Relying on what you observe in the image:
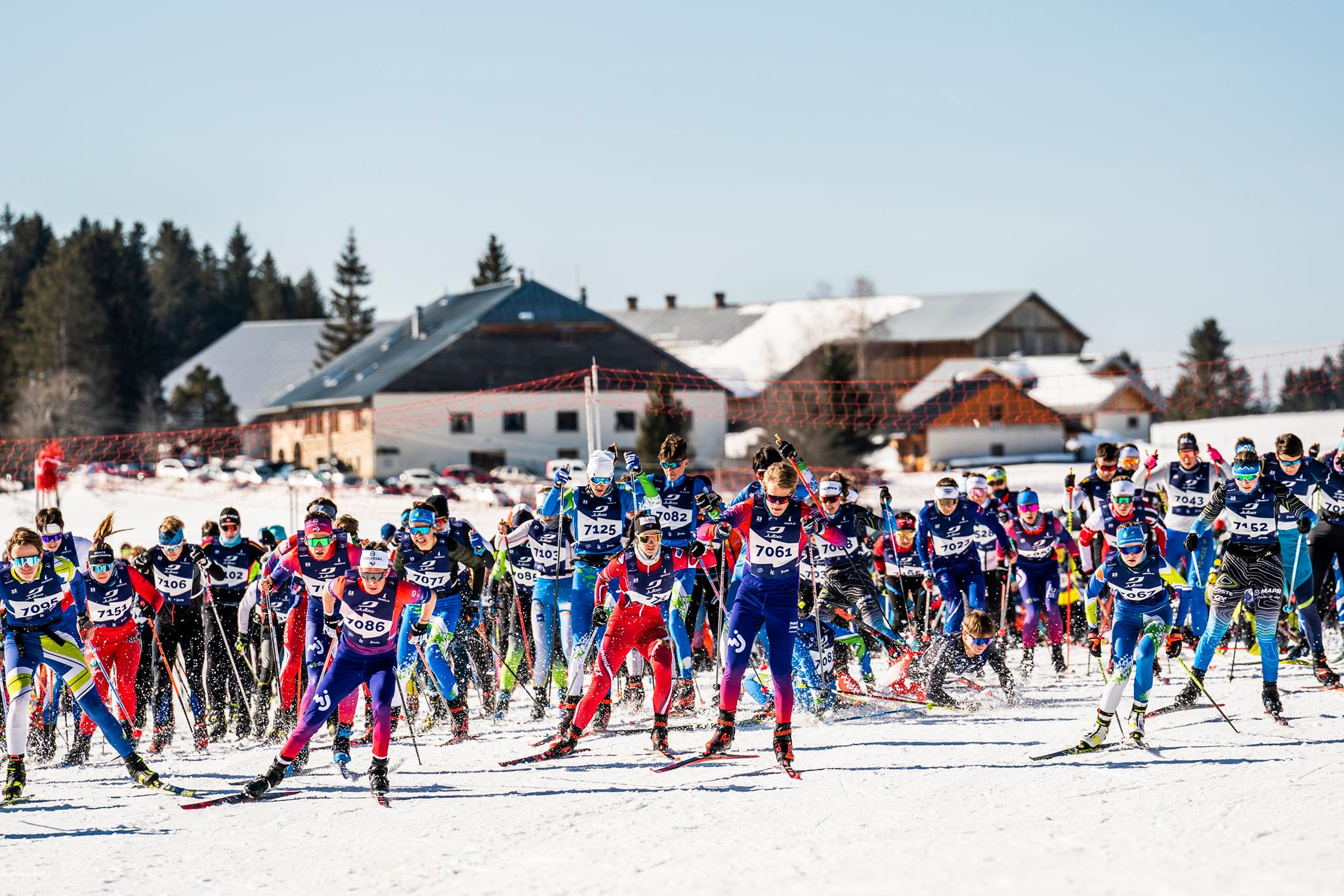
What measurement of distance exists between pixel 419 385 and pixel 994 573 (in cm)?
4548

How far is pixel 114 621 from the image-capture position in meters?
11.3

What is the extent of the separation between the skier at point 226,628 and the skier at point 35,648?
7.72 feet

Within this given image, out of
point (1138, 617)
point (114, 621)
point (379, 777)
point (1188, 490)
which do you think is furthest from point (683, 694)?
point (1188, 490)

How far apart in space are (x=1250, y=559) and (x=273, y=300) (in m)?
118

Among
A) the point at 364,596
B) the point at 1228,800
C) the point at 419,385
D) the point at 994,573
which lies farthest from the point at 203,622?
the point at 419,385

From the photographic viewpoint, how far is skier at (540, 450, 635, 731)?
10.7 m

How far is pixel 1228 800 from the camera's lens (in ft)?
25.7

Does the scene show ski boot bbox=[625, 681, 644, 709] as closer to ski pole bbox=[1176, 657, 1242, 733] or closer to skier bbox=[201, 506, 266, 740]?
skier bbox=[201, 506, 266, 740]

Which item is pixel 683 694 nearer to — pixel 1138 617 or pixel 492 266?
pixel 1138 617

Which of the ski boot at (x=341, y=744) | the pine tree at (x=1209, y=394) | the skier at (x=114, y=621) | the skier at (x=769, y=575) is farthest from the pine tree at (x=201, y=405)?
the skier at (x=769, y=575)

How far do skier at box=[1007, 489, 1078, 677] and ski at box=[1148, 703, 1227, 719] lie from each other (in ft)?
9.01

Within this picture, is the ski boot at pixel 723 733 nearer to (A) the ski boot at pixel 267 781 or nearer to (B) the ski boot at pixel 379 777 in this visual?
(B) the ski boot at pixel 379 777

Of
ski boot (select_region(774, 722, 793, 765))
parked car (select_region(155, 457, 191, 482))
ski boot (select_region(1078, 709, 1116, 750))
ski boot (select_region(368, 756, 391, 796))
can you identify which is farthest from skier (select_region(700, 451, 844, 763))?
parked car (select_region(155, 457, 191, 482))

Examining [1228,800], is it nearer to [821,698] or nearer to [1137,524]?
[1137,524]
